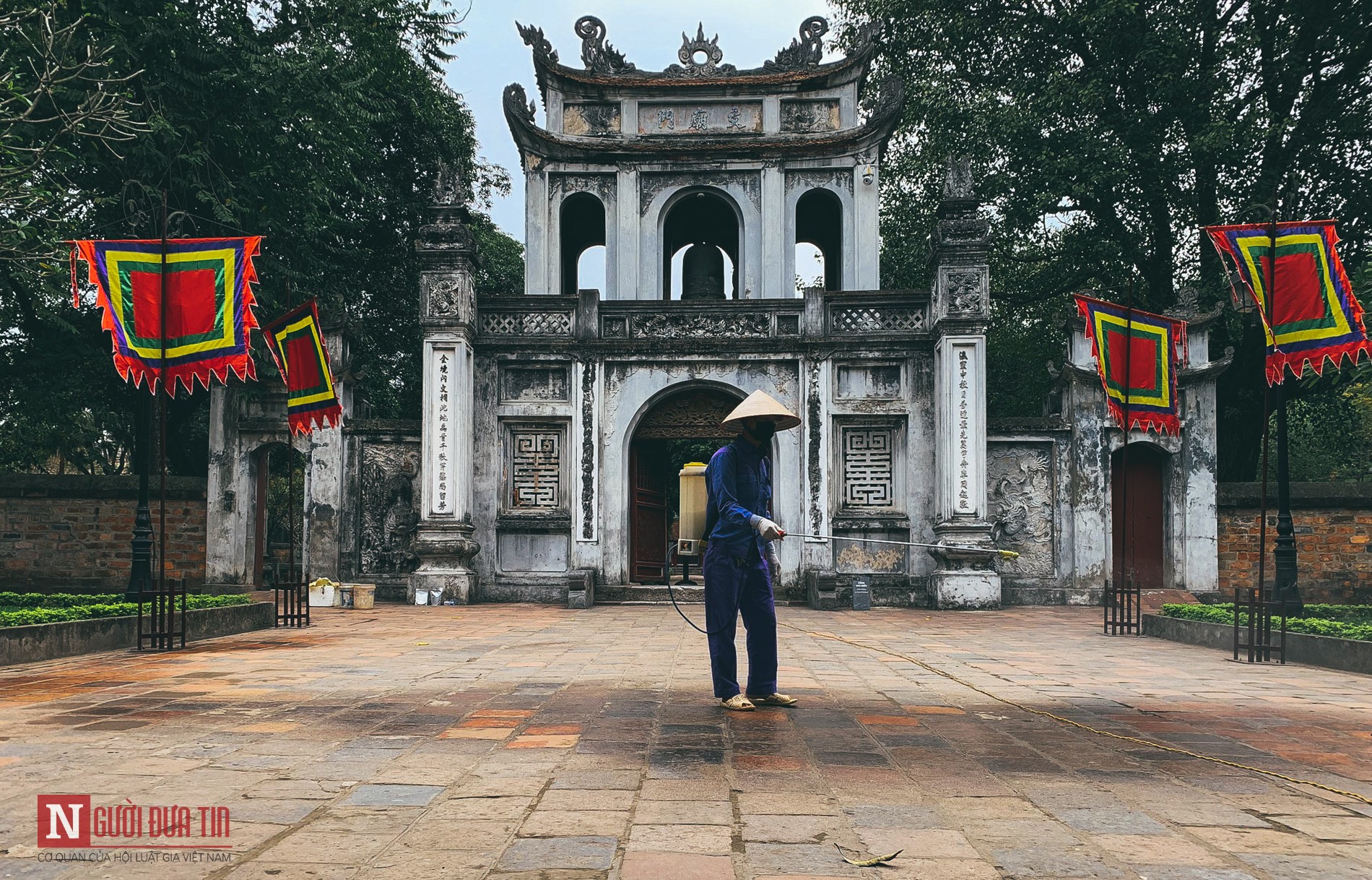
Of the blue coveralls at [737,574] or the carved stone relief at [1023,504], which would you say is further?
the carved stone relief at [1023,504]

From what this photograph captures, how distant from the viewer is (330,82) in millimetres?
16953

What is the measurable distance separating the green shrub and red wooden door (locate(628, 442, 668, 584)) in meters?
6.48

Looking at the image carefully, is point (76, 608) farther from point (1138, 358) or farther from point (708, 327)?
point (1138, 358)

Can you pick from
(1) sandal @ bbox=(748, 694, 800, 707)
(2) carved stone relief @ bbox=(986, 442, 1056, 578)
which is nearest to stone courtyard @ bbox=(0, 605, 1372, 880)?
(1) sandal @ bbox=(748, 694, 800, 707)

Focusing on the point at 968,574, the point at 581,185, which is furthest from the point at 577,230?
the point at 968,574

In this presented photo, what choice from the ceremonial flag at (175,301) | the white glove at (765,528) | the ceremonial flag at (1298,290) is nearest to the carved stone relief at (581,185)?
the ceremonial flag at (175,301)

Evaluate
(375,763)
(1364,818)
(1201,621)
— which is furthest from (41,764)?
(1201,621)

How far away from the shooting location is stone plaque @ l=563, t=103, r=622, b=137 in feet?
62.2

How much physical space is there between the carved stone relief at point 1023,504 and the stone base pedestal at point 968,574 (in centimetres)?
85

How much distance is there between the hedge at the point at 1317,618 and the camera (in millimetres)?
9141

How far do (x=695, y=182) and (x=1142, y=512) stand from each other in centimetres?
942

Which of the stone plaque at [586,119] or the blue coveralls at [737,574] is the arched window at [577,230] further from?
the blue coveralls at [737,574]

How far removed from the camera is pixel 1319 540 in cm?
1612

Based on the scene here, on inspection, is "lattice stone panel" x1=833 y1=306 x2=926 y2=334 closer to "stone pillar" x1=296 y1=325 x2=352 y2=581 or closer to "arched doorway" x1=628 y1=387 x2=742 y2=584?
"arched doorway" x1=628 y1=387 x2=742 y2=584
